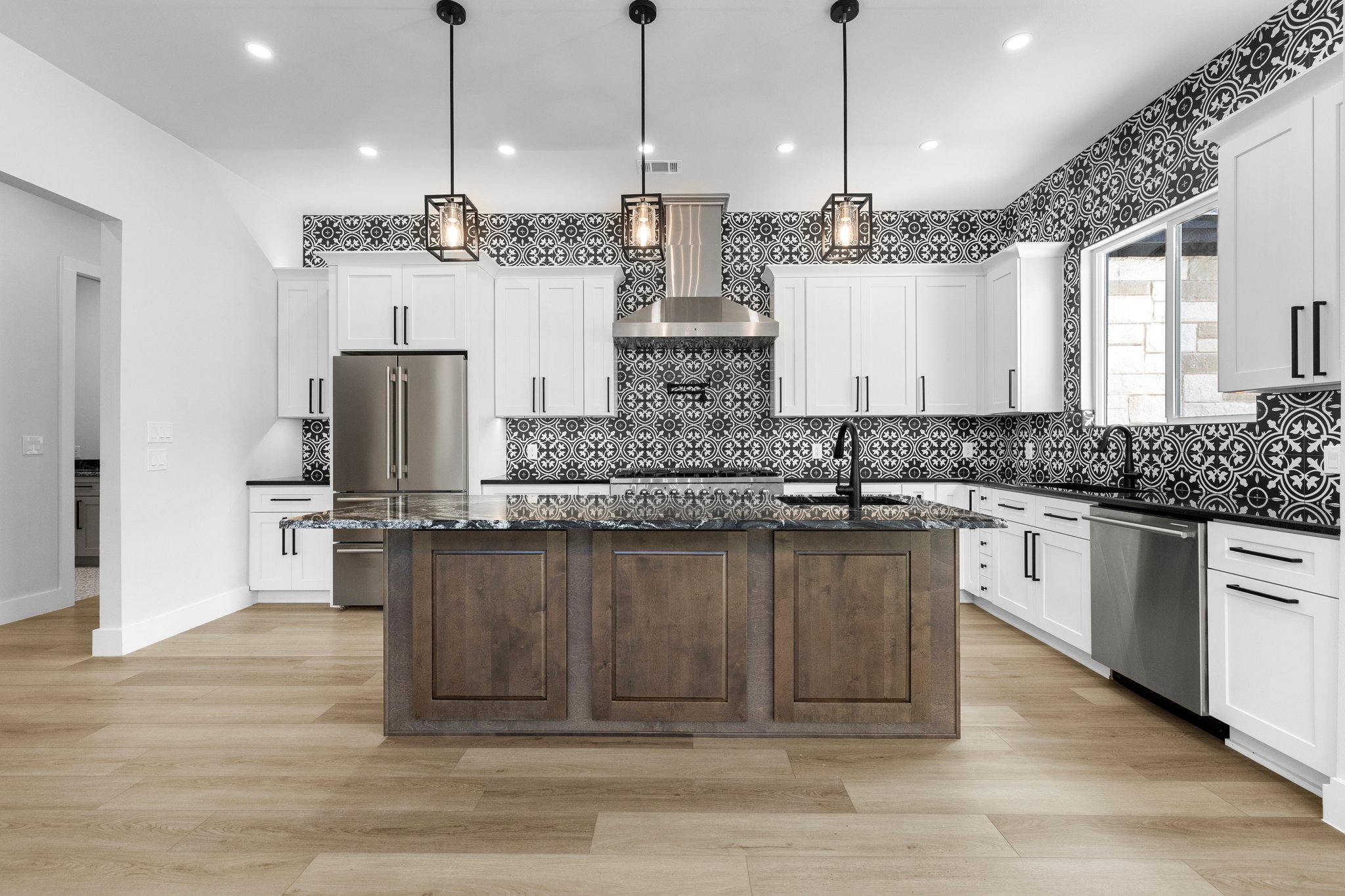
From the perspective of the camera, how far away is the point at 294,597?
16.5 ft

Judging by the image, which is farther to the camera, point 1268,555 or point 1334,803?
point 1268,555

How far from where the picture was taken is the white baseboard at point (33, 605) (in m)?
4.46

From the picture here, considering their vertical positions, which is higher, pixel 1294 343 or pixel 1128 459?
pixel 1294 343

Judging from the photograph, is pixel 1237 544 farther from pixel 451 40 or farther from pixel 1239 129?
pixel 451 40

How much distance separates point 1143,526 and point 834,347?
8.65ft

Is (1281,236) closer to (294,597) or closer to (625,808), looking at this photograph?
(625,808)

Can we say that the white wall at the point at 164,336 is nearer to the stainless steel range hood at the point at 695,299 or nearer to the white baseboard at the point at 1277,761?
the stainless steel range hood at the point at 695,299

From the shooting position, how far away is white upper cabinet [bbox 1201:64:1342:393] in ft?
7.04

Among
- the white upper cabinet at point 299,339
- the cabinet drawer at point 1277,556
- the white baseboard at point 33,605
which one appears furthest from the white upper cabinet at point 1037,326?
the white baseboard at point 33,605

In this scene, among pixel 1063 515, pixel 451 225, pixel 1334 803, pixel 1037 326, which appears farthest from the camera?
pixel 1037 326

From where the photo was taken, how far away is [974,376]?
5.21 meters

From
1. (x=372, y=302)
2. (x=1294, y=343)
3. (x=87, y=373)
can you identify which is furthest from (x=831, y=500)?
(x=87, y=373)

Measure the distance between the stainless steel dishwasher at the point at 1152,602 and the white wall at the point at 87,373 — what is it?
25.5 feet

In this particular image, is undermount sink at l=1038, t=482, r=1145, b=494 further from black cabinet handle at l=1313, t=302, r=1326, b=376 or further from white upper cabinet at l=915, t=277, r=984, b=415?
black cabinet handle at l=1313, t=302, r=1326, b=376
